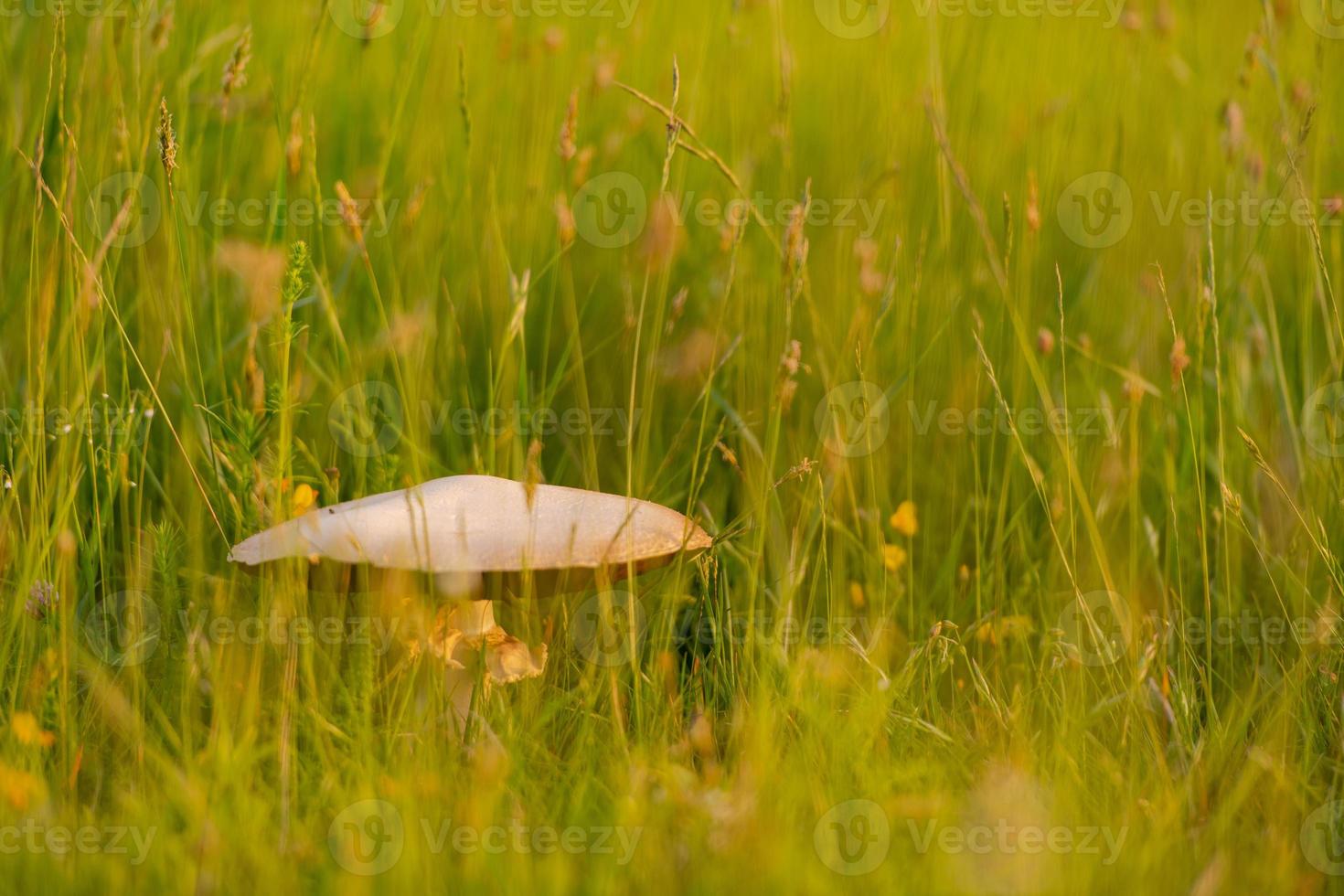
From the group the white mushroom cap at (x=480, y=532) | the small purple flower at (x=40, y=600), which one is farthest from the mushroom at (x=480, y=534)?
the small purple flower at (x=40, y=600)

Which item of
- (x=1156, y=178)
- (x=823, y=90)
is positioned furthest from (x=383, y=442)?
(x=1156, y=178)

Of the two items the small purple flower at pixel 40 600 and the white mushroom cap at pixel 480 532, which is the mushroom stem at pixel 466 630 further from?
the small purple flower at pixel 40 600

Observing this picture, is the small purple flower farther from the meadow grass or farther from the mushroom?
the mushroom

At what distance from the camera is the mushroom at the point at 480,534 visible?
1.48 metres

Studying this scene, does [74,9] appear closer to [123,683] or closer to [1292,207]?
[123,683]

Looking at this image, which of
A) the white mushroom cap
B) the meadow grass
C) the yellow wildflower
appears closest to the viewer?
the meadow grass

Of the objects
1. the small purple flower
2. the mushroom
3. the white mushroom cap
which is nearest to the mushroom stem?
the mushroom

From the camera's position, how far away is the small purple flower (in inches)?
68.1

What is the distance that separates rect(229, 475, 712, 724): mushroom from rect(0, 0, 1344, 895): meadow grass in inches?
2.0

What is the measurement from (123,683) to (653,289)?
1.23 m

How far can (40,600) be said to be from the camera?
5.79 feet

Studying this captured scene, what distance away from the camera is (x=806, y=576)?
2.11 metres

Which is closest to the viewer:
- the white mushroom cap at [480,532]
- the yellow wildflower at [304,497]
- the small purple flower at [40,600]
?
the white mushroom cap at [480,532]

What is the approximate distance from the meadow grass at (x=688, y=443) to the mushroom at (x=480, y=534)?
5 cm
